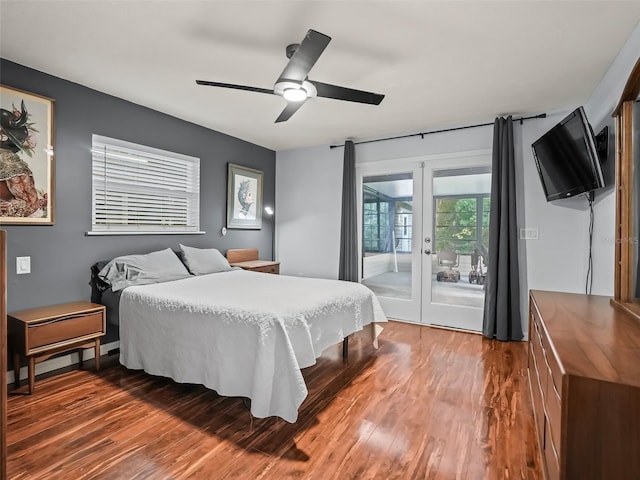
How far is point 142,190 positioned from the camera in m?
3.60

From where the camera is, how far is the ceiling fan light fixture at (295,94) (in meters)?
2.24

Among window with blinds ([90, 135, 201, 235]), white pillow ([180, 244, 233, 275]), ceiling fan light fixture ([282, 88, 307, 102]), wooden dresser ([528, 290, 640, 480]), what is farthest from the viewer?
white pillow ([180, 244, 233, 275])

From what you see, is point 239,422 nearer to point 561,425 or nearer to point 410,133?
point 561,425

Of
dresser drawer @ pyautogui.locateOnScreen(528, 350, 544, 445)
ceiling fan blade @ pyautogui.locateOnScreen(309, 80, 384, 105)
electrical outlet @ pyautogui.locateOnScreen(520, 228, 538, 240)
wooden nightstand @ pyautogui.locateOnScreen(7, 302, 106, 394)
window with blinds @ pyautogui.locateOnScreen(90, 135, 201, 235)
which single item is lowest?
dresser drawer @ pyautogui.locateOnScreen(528, 350, 544, 445)

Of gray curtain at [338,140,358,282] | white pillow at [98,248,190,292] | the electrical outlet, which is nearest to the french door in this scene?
gray curtain at [338,140,358,282]

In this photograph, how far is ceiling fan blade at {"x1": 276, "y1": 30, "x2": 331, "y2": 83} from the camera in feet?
Answer: 5.87

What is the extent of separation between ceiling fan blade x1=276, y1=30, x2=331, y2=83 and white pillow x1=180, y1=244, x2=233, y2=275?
7.56 feet

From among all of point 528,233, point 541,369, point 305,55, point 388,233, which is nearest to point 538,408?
point 541,369

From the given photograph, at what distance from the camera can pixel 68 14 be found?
2029 mm

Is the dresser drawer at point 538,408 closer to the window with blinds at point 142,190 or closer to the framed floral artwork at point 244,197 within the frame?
the window with blinds at point 142,190

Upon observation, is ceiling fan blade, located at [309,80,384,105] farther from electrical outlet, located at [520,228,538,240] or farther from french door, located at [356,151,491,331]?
electrical outlet, located at [520,228,538,240]

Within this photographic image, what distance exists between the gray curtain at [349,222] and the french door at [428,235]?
0.48ft

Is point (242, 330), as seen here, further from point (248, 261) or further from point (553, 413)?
point (248, 261)

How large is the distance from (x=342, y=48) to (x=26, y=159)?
2.64 m
